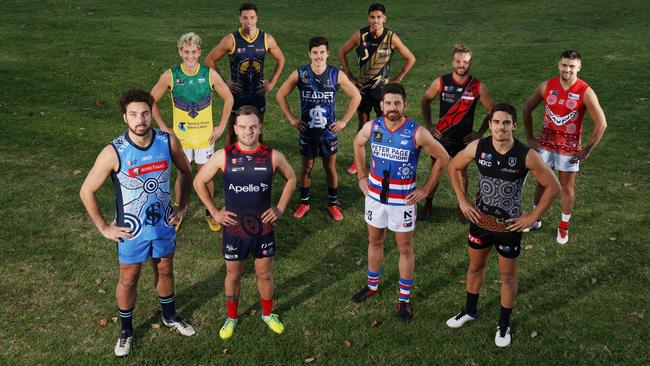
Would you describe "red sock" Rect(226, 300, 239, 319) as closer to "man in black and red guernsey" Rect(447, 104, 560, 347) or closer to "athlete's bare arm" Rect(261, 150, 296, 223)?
"athlete's bare arm" Rect(261, 150, 296, 223)

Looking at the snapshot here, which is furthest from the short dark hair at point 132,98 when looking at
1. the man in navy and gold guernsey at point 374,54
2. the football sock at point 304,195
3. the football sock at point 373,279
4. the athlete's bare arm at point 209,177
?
the man in navy and gold guernsey at point 374,54

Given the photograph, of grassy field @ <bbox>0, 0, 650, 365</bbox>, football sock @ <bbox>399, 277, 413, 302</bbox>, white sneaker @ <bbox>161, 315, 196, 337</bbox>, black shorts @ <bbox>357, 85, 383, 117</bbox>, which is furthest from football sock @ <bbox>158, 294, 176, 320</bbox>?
black shorts @ <bbox>357, 85, 383, 117</bbox>

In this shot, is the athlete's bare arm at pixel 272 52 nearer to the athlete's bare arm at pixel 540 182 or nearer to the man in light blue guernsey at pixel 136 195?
the man in light blue guernsey at pixel 136 195

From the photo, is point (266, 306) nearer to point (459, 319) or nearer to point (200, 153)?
point (459, 319)

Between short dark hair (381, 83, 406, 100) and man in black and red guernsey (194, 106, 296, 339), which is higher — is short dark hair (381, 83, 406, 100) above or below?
above

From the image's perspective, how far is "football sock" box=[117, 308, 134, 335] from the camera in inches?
243

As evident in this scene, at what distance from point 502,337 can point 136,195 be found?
13.9 feet

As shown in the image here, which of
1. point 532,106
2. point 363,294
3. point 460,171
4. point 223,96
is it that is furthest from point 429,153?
point 223,96

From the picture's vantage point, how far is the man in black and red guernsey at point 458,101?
26.6ft

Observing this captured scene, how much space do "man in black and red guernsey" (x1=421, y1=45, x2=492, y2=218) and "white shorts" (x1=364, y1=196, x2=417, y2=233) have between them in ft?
5.63

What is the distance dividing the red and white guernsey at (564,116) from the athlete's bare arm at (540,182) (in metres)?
2.63

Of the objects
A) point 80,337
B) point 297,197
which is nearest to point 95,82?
point 297,197

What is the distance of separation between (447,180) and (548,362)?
4991 millimetres

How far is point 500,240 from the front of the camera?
19.6 feet
